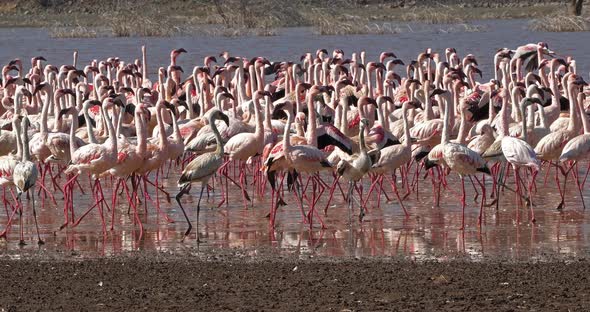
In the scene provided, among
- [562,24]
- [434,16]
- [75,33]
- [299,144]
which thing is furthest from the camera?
[434,16]

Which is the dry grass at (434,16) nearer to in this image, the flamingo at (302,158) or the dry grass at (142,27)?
the dry grass at (142,27)

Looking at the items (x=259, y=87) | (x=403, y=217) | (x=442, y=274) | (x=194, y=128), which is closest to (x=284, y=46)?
(x=259, y=87)

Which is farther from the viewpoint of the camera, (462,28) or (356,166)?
(462,28)

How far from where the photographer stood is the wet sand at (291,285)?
27.8 ft

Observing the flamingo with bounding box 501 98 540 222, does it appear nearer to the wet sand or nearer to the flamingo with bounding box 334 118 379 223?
the flamingo with bounding box 334 118 379 223

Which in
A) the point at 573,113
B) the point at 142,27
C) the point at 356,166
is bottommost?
the point at 142,27

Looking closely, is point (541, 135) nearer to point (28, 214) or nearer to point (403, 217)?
point (403, 217)

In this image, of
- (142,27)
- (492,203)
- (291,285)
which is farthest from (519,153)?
(142,27)

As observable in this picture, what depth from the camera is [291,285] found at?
9.11 m

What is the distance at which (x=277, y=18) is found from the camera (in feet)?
171

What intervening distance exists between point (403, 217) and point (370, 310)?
449cm

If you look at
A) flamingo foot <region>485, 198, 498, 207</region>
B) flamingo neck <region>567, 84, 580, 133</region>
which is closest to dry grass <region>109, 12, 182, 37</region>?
flamingo neck <region>567, 84, 580, 133</region>

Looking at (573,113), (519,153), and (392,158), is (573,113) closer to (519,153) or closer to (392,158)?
(519,153)

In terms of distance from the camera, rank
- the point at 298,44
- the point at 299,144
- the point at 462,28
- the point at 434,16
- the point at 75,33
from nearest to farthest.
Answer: the point at 299,144
the point at 298,44
the point at 462,28
the point at 75,33
the point at 434,16
